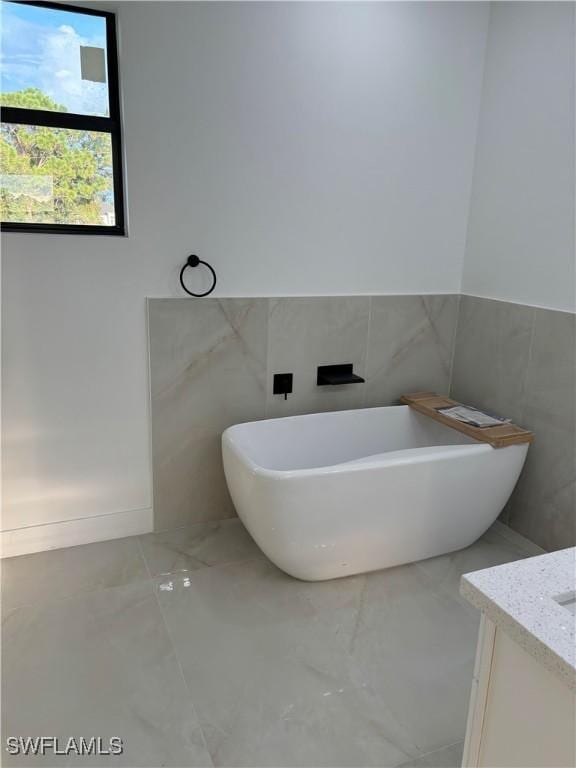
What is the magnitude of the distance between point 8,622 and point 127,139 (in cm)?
197

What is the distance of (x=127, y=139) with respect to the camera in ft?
7.82

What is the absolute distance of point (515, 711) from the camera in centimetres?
97

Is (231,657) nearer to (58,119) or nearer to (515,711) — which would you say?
(515,711)

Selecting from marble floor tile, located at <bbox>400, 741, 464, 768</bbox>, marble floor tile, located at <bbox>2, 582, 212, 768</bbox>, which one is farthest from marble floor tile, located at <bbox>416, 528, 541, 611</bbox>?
marble floor tile, located at <bbox>2, 582, 212, 768</bbox>

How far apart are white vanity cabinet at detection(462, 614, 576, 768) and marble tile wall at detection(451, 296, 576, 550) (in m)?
1.80

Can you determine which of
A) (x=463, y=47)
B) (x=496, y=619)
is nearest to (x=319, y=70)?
(x=463, y=47)

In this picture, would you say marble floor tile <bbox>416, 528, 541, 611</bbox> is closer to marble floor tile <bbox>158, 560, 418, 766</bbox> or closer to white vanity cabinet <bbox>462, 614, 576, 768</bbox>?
marble floor tile <bbox>158, 560, 418, 766</bbox>

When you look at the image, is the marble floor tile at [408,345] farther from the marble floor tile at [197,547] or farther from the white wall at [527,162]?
the marble floor tile at [197,547]

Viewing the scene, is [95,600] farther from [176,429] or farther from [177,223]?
[177,223]

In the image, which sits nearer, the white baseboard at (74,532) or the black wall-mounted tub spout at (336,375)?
the white baseboard at (74,532)

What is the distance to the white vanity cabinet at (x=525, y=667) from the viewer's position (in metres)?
0.87

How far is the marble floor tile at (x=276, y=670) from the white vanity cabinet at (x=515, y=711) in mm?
701

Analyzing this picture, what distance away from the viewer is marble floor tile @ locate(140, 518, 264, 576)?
256 cm

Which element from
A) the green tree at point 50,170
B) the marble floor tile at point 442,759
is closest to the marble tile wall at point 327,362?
the green tree at point 50,170
